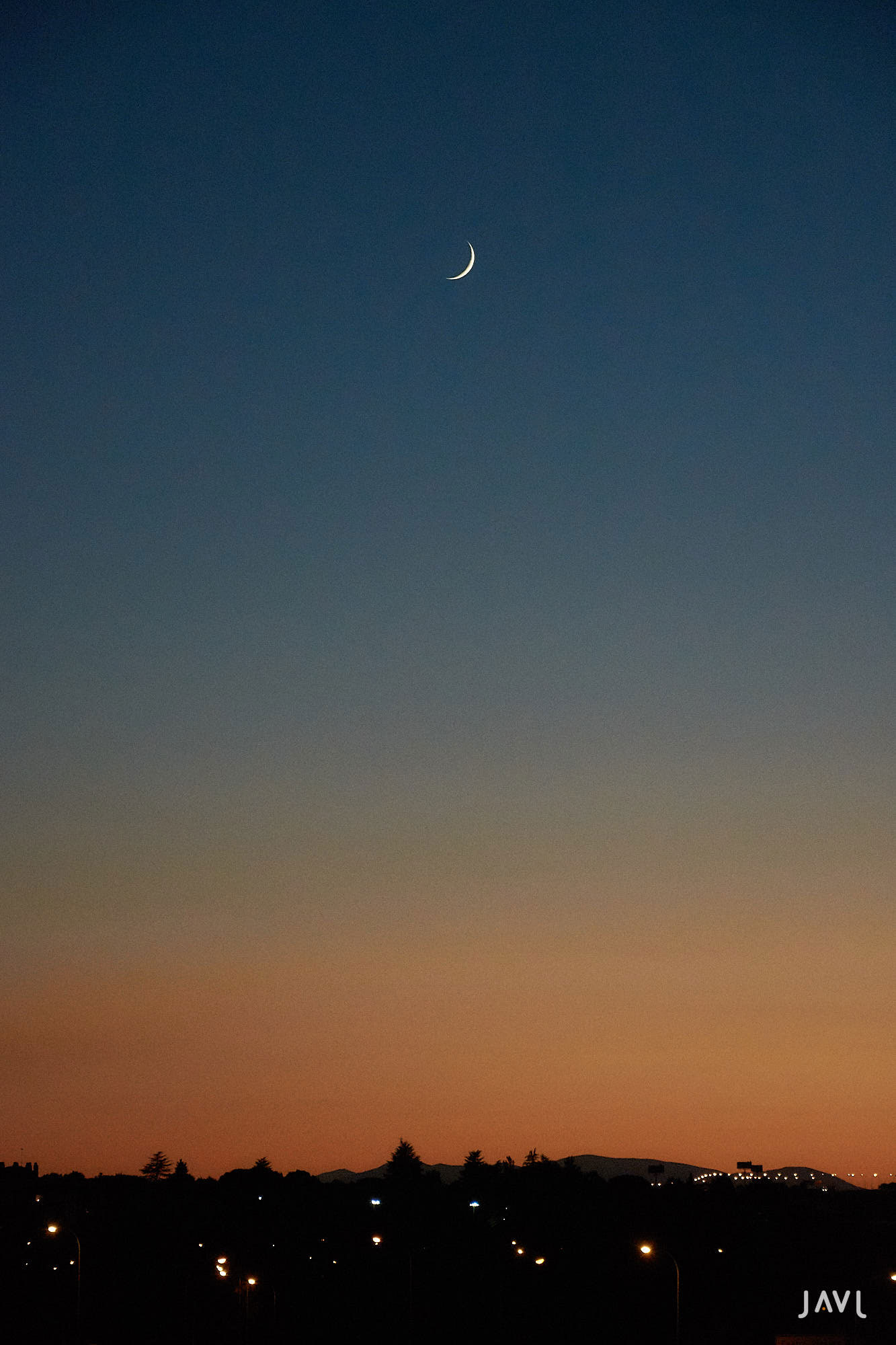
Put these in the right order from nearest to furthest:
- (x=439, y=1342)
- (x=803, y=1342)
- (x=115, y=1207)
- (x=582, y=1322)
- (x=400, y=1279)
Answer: (x=803, y=1342), (x=439, y=1342), (x=582, y=1322), (x=400, y=1279), (x=115, y=1207)

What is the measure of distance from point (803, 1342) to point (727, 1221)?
235 feet

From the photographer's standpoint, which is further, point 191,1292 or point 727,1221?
point 727,1221

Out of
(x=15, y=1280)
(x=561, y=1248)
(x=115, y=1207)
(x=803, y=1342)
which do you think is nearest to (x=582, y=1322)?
(x=803, y=1342)

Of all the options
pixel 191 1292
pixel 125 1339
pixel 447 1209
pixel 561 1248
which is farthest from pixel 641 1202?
pixel 125 1339

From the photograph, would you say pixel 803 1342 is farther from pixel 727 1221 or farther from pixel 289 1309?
pixel 727 1221

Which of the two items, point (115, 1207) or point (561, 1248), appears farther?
point (115, 1207)

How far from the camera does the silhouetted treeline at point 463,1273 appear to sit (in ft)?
252

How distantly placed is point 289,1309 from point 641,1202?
7476 centimetres

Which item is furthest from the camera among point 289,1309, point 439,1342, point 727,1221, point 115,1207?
point 115,1207

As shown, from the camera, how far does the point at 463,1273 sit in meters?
96.6

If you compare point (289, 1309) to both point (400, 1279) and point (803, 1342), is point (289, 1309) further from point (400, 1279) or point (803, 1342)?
point (803, 1342)

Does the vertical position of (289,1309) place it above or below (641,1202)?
below

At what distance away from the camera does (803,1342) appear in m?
64.1

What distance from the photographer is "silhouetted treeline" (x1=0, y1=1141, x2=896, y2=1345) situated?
76875mm
